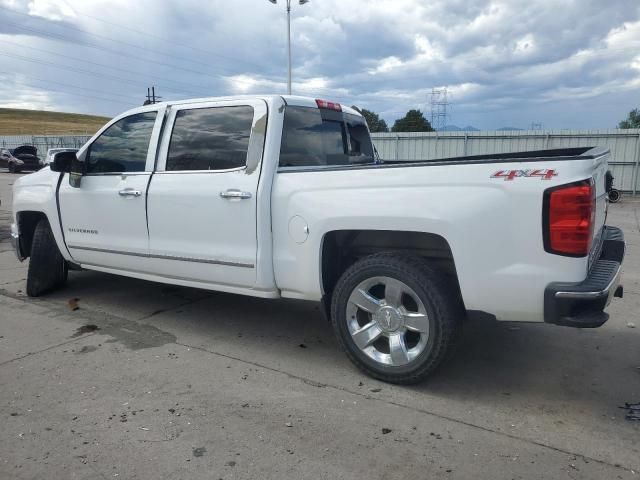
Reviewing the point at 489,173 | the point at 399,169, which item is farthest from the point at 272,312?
the point at 489,173

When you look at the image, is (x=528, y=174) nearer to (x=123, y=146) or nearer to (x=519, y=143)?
(x=123, y=146)

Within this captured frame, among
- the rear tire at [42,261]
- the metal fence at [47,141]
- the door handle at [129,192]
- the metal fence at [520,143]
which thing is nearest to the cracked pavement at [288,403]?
the rear tire at [42,261]

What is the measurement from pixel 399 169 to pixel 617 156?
1817 centimetres

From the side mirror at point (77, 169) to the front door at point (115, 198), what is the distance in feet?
0.12

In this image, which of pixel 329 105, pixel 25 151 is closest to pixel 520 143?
pixel 329 105

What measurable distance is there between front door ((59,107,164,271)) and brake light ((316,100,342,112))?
54.0 inches

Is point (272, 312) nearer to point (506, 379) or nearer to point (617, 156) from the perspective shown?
point (506, 379)

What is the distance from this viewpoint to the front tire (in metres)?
3.31

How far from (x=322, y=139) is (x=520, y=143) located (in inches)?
656

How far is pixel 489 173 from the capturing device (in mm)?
3031

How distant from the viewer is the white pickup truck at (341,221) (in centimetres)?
297

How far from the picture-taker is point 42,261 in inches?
222

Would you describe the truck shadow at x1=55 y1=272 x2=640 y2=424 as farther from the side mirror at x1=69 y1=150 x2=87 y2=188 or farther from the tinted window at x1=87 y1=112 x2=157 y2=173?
the tinted window at x1=87 y1=112 x2=157 y2=173

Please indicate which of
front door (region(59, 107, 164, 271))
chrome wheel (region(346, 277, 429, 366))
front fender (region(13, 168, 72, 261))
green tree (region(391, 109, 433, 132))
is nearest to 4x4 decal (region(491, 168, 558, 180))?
chrome wheel (region(346, 277, 429, 366))
